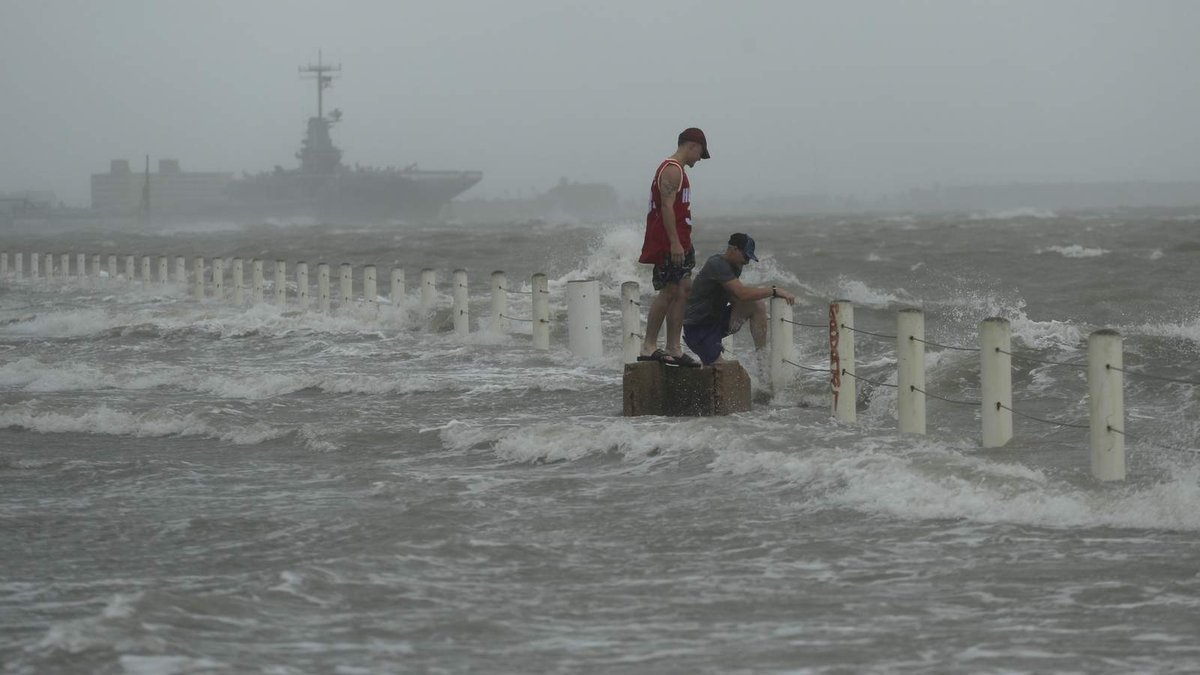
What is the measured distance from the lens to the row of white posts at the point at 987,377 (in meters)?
7.24

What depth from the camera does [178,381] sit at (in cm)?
1406

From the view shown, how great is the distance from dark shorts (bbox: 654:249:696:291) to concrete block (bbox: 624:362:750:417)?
1.87ft

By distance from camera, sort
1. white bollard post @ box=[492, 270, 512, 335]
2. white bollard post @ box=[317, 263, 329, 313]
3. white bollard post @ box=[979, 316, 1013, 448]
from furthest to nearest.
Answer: white bollard post @ box=[317, 263, 329, 313], white bollard post @ box=[492, 270, 512, 335], white bollard post @ box=[979, 316, 1013, 448]

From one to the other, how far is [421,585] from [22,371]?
9.97 metres

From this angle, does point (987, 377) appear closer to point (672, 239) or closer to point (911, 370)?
point (911, 370)

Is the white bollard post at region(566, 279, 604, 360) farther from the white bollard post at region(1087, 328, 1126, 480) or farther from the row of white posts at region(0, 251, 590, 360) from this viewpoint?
the white bollard post at region(1087, 328, 1126, 480)

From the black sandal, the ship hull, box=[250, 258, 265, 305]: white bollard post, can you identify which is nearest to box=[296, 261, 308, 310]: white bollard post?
box=[250, 258, 265, 305]: white bollard post

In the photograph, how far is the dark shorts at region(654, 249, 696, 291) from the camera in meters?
10.4

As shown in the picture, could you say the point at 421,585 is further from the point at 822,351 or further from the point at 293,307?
the point at 293,307

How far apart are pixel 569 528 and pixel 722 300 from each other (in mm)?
4446

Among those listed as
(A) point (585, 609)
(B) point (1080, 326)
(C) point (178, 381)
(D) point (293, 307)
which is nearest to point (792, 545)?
(A) point (585, 609)

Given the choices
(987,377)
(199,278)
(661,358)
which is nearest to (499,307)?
(661,358)

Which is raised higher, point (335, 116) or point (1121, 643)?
point (335, 116)

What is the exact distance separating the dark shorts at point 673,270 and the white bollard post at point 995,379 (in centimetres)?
246
